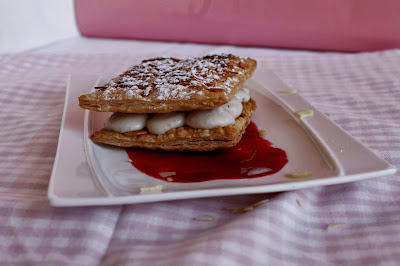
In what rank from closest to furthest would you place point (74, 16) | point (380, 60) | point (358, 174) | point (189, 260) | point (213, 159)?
1. point (189, 260)
2. point (358, 174)
3. point (213, 159)
4. point (380, 60)
5. point (74, 16)

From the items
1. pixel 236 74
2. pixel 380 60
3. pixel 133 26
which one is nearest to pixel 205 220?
pixel 236 74

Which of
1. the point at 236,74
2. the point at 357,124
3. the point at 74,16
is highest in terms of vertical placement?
the point at 236,74

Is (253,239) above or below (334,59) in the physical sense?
above

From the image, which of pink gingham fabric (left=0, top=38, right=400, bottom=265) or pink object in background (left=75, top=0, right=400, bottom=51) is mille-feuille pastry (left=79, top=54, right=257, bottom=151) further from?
pink object in background (left=75, top=0, right=400, bottom=51)

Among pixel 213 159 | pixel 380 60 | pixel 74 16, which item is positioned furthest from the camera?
pixel 74 16

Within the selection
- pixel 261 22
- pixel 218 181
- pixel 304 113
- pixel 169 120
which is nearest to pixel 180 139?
pixel 169 120

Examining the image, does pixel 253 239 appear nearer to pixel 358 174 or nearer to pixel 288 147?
pixel 358 174

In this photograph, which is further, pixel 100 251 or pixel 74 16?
pixel 74 16

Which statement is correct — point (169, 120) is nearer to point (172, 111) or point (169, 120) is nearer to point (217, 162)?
point (172, 111)
